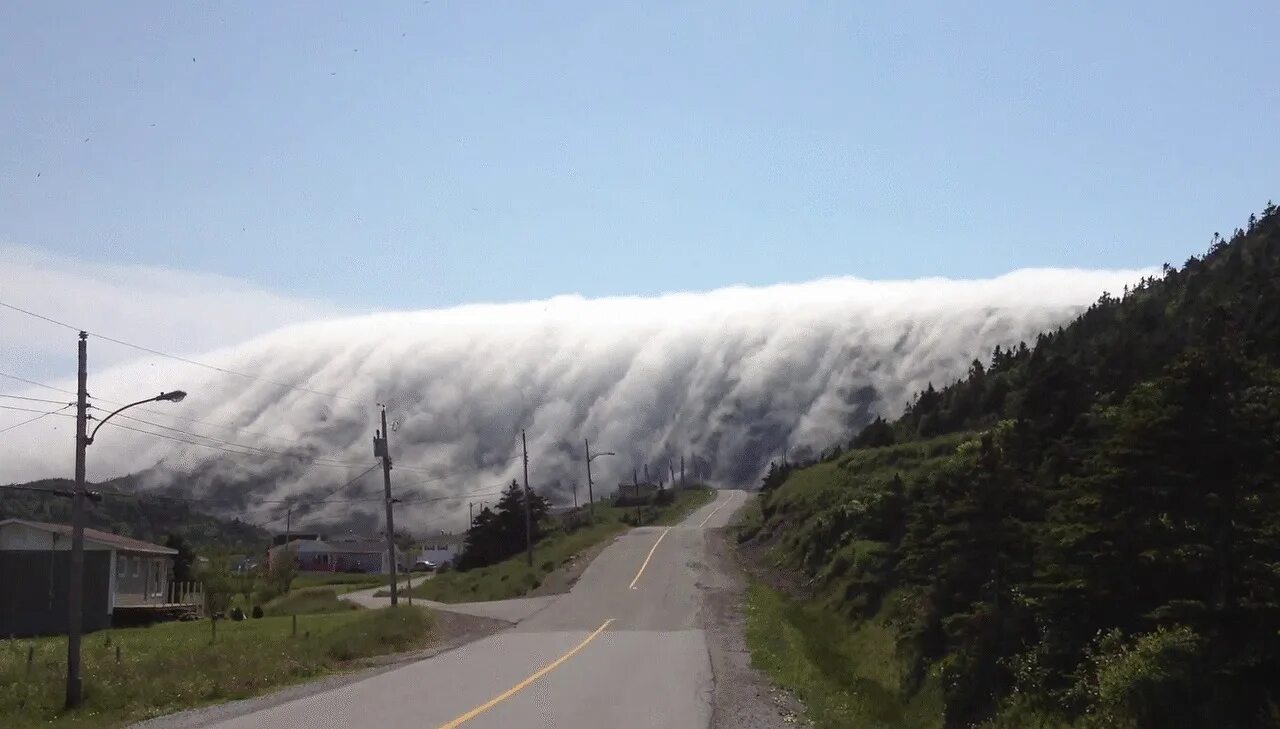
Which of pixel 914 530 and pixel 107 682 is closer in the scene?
pixel 107 682

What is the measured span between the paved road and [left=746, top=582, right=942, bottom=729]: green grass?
6.79 ft

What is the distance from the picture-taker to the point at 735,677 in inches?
1027

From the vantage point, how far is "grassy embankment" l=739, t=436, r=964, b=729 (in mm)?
25734

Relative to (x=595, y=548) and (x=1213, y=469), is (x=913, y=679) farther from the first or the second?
(x=595, y=548)

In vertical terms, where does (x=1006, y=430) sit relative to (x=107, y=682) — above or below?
above

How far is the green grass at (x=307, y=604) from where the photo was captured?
221 feet

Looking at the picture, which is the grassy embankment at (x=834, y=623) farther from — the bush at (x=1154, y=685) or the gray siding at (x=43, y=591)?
the gray siding at (x=43, y=591)

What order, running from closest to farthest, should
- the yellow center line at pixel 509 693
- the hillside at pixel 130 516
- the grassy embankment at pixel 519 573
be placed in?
the yellow center line at pixel 509 693
the grassy embankment at pixel 519 573
the hillside at pixel 130 516

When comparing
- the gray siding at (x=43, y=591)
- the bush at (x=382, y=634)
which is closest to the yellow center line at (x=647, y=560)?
the bush at (x=382, y=634)

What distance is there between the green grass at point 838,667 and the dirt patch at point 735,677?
41 centimetres

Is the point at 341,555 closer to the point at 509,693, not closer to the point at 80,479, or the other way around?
the point at 80,479

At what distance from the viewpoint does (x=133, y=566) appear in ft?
207

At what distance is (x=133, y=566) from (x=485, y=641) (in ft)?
111

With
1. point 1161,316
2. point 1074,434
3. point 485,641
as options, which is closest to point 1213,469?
point 1074,434
